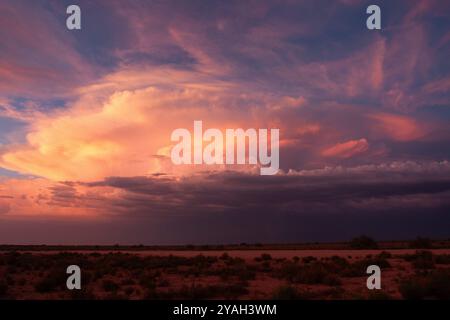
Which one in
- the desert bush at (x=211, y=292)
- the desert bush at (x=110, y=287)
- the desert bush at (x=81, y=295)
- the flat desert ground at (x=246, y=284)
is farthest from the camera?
the desert bush at (x=110, y=287)

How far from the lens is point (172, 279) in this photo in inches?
1148

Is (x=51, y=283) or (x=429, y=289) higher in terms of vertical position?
(x=429, y=289)

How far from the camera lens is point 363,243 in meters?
80.7

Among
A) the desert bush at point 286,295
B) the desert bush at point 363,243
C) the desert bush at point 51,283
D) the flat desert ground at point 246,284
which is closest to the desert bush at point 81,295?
the flat desert ground at point 246,284

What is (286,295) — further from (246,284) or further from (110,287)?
(110,287)

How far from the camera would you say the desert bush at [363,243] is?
79431mm

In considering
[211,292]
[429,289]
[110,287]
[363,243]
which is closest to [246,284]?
[211,292]

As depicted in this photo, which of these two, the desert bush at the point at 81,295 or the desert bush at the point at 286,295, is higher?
the desert bush at the point at 286,295

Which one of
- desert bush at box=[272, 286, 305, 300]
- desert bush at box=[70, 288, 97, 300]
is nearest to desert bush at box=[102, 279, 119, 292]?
desert bush at box=[70, 288, 97, 300]

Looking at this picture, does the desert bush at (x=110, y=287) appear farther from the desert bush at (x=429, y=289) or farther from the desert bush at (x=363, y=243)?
the desert bush at (x=363, y=243)

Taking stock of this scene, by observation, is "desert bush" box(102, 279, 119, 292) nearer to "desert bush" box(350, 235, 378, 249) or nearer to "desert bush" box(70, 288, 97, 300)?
"desert bush" box(70, 288, 97, 300)

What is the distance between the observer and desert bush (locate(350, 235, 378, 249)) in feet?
261
